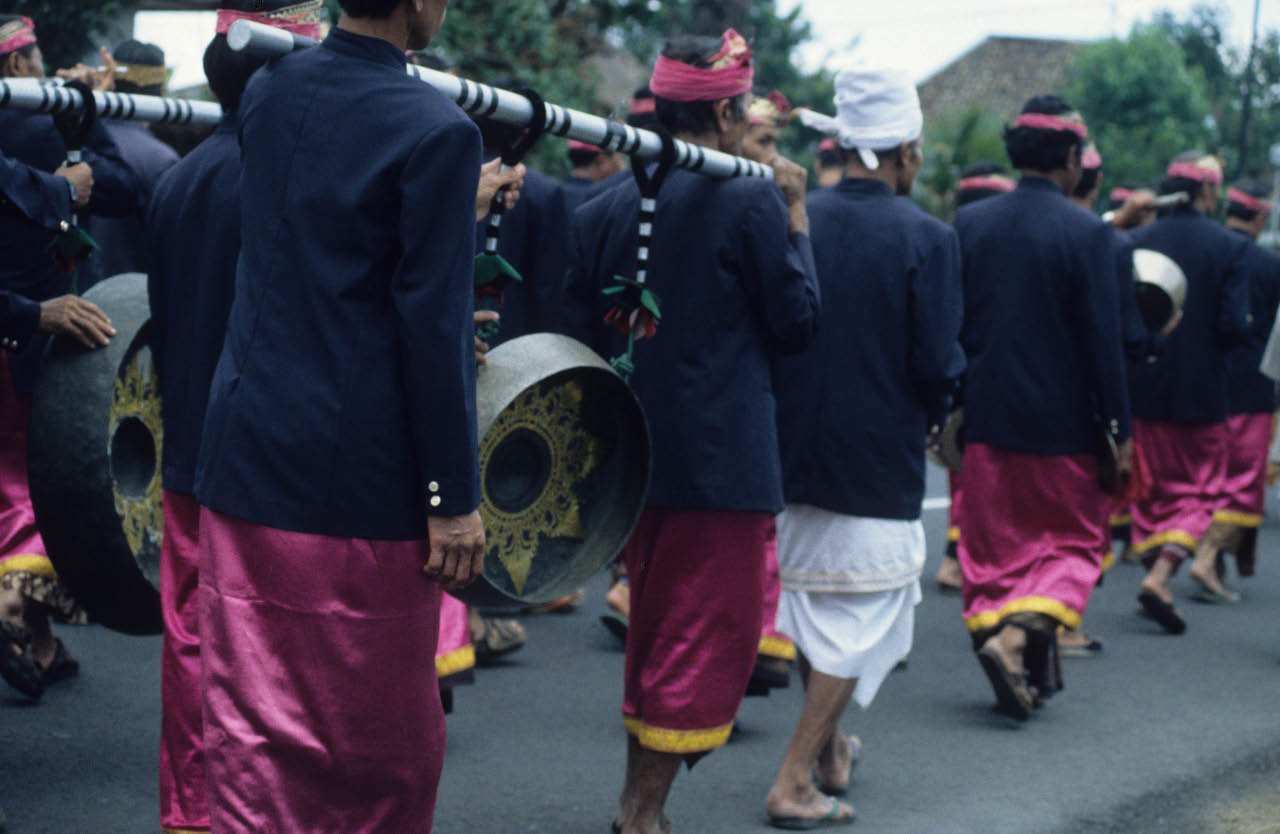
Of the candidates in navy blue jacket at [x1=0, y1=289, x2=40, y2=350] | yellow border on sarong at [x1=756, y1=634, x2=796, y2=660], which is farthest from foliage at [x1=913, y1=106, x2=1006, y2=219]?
navy blue jacket at [x1=0, y1=289, x2=40, y2=350]

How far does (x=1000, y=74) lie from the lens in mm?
70812

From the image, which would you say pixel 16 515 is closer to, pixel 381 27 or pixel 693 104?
pixel 693 104

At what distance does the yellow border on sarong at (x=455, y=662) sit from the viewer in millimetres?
5090

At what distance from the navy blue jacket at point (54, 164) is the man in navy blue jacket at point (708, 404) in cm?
181

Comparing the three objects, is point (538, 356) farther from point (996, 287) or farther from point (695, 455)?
point (996, 287)

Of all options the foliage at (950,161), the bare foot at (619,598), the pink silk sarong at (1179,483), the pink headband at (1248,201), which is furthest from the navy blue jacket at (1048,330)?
the foliage at (950,161)

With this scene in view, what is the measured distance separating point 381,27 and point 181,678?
5.42ft

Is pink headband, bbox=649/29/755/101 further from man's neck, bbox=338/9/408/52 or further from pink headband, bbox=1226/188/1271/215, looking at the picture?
pink headband, bbox=1226/188/1271/215

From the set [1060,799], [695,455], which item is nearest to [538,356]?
[695,455]

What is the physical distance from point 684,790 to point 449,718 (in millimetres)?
1042

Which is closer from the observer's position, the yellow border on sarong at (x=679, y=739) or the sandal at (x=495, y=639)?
the yellow border on sarong at (x=679, y=739)

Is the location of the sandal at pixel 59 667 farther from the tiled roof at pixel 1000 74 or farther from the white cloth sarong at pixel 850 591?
the tiled roof at pixel 1000 74

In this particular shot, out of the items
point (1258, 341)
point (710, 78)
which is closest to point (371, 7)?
point (710, 78)

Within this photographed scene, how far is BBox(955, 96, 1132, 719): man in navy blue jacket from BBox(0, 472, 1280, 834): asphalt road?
0.38m
